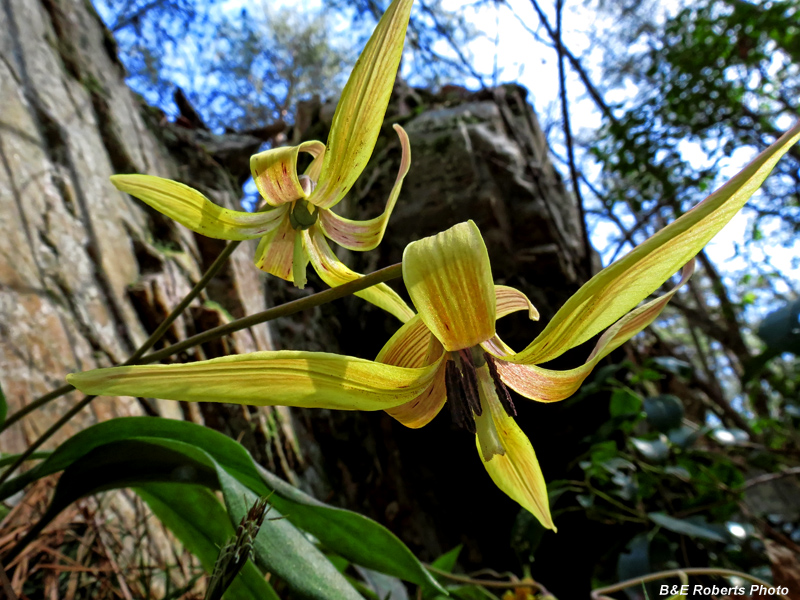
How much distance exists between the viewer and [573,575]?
2844 millimetres


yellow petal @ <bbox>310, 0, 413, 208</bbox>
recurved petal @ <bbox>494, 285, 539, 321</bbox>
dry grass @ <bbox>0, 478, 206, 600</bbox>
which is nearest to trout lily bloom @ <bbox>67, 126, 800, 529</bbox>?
recurved petal @ <bbox>494, 285, 539, 321</bbox>

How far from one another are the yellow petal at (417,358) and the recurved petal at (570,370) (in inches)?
3.9

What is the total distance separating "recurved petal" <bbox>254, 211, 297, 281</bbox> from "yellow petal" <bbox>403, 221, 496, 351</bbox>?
531mm

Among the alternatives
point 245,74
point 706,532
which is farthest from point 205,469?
point 245,74

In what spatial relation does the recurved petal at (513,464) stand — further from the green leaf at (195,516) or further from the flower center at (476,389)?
the green leaf at (195,516)

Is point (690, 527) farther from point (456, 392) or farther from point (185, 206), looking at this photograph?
point (185, 206)

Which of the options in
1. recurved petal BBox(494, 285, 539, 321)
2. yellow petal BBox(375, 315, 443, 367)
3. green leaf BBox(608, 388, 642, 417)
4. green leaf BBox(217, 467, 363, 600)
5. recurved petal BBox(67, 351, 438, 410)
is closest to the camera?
recurved petal BBox(67, 351, 438, 410)

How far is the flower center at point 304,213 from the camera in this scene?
96cm

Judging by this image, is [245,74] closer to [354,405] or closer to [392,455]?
[392,455]

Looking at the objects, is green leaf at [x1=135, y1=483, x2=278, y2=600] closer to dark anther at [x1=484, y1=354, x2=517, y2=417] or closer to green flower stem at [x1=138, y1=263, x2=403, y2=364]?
green flower stem at [x1=138, y1=263, x2=403, y2=364]

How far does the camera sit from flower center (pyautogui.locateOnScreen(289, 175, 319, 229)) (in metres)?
0.96

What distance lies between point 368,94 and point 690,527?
6.50ft

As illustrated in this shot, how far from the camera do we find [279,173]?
2.84 feet

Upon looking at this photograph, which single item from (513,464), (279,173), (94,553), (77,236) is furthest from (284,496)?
(77,236)
